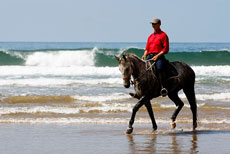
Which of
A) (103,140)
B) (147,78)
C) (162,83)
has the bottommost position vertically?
(103,140)

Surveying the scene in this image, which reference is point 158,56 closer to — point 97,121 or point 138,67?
point 138,67

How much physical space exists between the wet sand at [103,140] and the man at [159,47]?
1156 millimetres

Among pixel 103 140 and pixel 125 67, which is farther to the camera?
pixel 125 67

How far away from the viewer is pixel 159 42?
9688 mm

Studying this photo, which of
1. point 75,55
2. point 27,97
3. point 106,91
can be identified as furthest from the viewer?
point 75,55

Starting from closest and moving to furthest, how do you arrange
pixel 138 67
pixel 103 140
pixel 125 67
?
pixel 103 140 < pixel 125 67 < pixel 138 67

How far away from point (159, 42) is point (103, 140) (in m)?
2.28

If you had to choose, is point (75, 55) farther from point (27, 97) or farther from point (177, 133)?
point (177, 133)

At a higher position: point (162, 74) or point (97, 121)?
point (162, 74)

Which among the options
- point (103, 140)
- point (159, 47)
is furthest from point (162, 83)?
point (103, 140)

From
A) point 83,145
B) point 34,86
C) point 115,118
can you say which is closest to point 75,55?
point 34,86

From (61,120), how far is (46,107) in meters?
2.20

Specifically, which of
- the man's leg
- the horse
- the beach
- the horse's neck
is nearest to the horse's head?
the horse

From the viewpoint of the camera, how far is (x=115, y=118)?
12039mm
